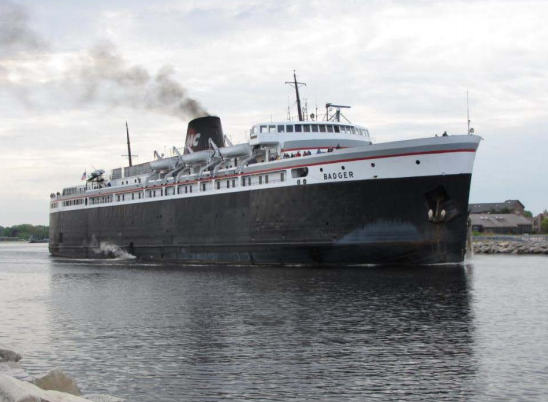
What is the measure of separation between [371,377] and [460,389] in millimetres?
1656

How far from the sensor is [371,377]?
12.1 metres

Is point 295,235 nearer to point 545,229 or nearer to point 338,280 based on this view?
point 338,280

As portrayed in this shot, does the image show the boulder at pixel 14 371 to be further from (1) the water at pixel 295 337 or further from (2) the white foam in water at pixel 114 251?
(2) the white foam in water at pixel 114 251

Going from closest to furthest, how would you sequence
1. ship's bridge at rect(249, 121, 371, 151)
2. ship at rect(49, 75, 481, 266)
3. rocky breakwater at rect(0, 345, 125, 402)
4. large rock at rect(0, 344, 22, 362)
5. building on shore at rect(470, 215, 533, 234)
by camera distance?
1. rocky breakwater at rect(0, 345, 125, 402)
2. large rock at rect(0, 344, 22, 362)
3. ship at rect(49, 75, 481, 266)
4. ship's bridge at rect(249, 121, 371, 151)
5. building on shore at rect(470, 215, 533, 234)

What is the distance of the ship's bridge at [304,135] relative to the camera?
3847 centimetres

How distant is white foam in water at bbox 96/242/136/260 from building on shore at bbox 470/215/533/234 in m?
63.5

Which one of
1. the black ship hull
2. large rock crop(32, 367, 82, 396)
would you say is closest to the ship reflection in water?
large rock crop(32, 367, 82, 396)

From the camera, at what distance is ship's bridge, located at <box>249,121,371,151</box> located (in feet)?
126

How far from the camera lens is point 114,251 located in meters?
52.2

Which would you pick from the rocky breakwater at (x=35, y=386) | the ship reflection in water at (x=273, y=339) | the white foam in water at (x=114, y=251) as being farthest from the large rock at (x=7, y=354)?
the white foam in water at (x=114, y=251)

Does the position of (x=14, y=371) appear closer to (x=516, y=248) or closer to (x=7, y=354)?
(x=7, y=354)

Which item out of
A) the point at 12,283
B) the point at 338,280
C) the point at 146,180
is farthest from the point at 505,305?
the point at 146,180

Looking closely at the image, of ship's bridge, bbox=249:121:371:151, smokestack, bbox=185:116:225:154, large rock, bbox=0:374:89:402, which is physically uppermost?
smokestack, bbox=185:116:225:154

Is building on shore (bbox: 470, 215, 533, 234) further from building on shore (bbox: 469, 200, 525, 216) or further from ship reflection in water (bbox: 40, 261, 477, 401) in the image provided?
ship reflection in water (bbox: 40, 261, 477, 401)
